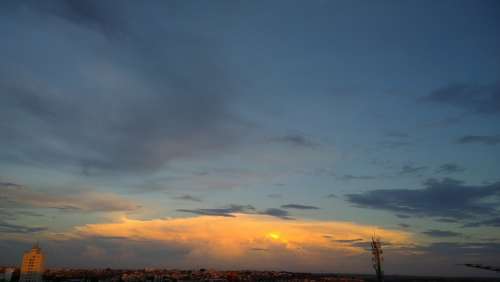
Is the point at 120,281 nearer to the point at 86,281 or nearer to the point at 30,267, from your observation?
the point at 86,281

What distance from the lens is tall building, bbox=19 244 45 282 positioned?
162875mm

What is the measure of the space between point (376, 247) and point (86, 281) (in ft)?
591

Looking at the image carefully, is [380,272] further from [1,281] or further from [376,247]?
[1,281]

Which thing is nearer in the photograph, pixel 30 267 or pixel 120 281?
pixel 30 267

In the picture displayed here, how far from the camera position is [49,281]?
18125 centimetres

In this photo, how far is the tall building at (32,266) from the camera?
163 meters

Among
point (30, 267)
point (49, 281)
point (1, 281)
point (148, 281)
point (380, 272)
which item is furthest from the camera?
point (148, 281)

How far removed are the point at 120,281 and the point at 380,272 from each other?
17758 cm

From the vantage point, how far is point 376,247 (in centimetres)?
4053

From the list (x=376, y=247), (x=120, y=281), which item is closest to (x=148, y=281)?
(x=120, y=281)

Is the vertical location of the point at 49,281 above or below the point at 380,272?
below

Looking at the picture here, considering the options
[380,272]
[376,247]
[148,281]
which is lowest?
[148,281]

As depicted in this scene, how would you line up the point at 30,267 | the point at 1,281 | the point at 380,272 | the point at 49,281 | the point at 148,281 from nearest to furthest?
the point at 380,272
the point at 1,281
the point at 30,267
the point at 49,281
the point at 148,281

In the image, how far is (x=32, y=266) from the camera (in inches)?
6511
